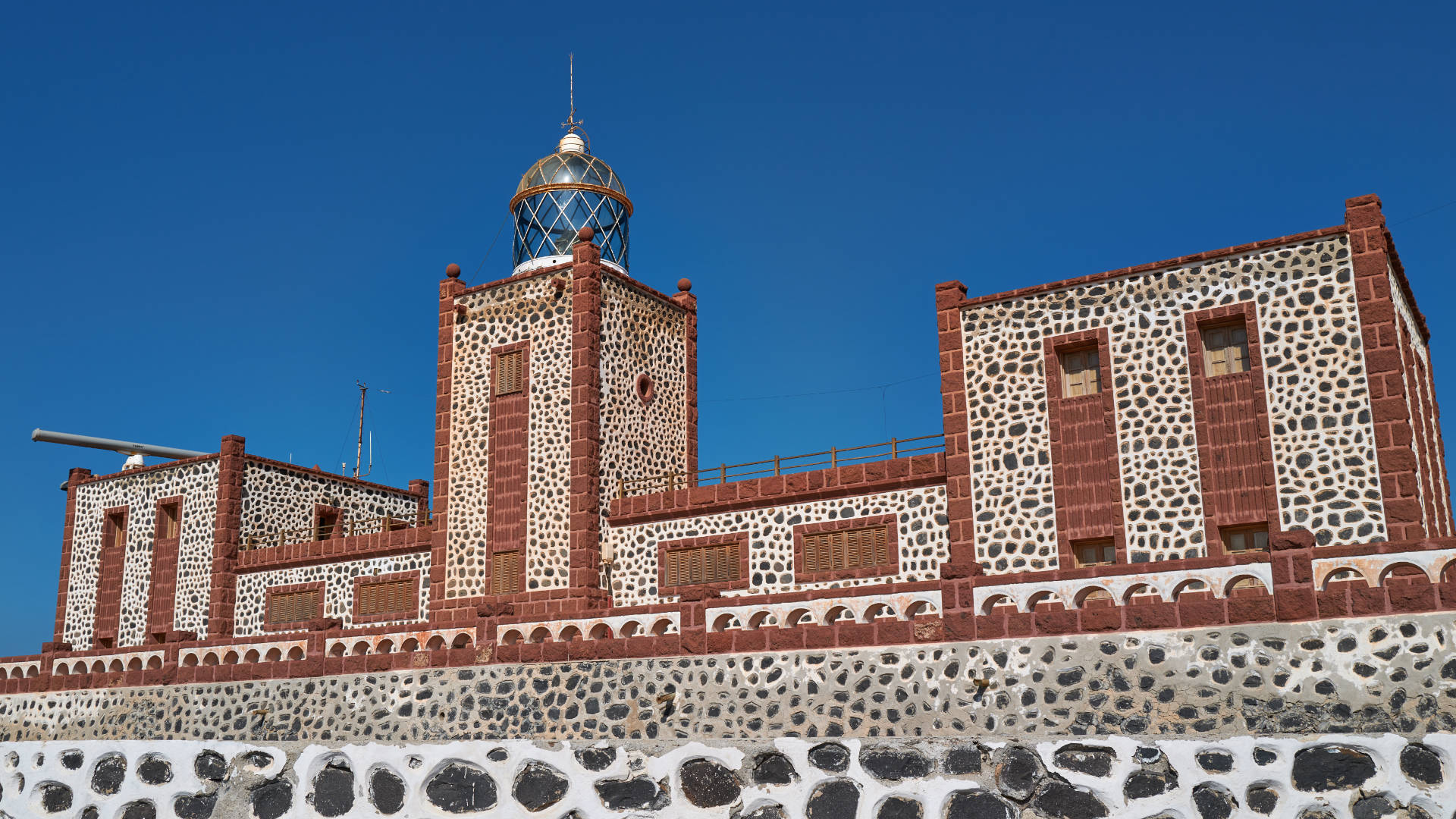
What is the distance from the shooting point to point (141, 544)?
91.1 feet

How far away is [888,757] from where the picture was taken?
262 inches

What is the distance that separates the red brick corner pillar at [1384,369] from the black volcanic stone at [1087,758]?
1037 cm

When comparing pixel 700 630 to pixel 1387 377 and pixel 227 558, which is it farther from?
pixel 227 558

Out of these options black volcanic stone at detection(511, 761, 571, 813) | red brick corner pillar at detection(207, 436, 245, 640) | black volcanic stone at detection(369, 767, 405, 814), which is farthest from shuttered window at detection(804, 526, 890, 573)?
red brick corner pillar at detection(207, 436, 245, 640)

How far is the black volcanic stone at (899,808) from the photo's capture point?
6551mm

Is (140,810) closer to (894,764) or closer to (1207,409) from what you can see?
(894,764)

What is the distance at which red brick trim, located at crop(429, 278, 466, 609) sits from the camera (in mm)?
22141

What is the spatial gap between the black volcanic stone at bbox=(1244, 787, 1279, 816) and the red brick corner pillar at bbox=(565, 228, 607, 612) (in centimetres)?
1493

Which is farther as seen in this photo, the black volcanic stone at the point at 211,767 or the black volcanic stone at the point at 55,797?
the black volcanic stone at the point at 55,797

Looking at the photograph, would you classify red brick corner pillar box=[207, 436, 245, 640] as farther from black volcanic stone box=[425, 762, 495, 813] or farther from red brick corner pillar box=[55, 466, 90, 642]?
black volcanic stone box=[425, 762, 495, 813]

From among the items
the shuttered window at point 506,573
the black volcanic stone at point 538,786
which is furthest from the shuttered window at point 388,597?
the black volcanic stone at point 538,786

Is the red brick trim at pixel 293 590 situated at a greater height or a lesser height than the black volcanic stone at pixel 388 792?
greater

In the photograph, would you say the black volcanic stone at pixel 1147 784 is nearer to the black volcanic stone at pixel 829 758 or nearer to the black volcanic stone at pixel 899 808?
the black volcanic stone at pixel 899 808

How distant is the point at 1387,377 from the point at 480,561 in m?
14.4
